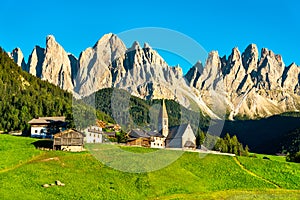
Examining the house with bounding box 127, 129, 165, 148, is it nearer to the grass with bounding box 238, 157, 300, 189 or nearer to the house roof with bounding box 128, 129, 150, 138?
the house roof with bounding box 128, 129, 150, 138

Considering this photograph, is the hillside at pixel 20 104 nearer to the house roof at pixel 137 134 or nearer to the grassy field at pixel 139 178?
the house roof at pixel 137 134

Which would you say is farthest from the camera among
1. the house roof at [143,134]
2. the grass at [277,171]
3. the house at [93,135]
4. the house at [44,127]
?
the house roof at [143,134]

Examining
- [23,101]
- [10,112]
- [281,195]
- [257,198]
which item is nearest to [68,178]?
[257,198]

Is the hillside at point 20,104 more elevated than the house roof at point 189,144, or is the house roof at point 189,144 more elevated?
the hillside at point 20,104

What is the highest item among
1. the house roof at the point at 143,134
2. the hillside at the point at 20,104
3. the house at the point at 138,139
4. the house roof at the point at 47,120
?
the hillside at the point at 20,104

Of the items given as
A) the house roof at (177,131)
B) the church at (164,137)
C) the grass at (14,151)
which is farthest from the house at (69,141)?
the house roof at (177,131)

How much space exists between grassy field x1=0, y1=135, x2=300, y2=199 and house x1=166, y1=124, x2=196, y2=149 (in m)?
26.5

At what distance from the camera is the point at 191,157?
3312 inches

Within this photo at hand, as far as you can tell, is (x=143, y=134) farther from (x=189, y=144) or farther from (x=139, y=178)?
(x=139, y=178)

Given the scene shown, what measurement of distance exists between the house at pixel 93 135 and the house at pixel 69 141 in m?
16.7

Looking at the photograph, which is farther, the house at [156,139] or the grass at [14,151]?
the house at [156,139]

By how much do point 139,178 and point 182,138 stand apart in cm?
5287

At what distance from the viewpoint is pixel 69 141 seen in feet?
277

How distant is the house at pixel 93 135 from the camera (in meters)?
103
